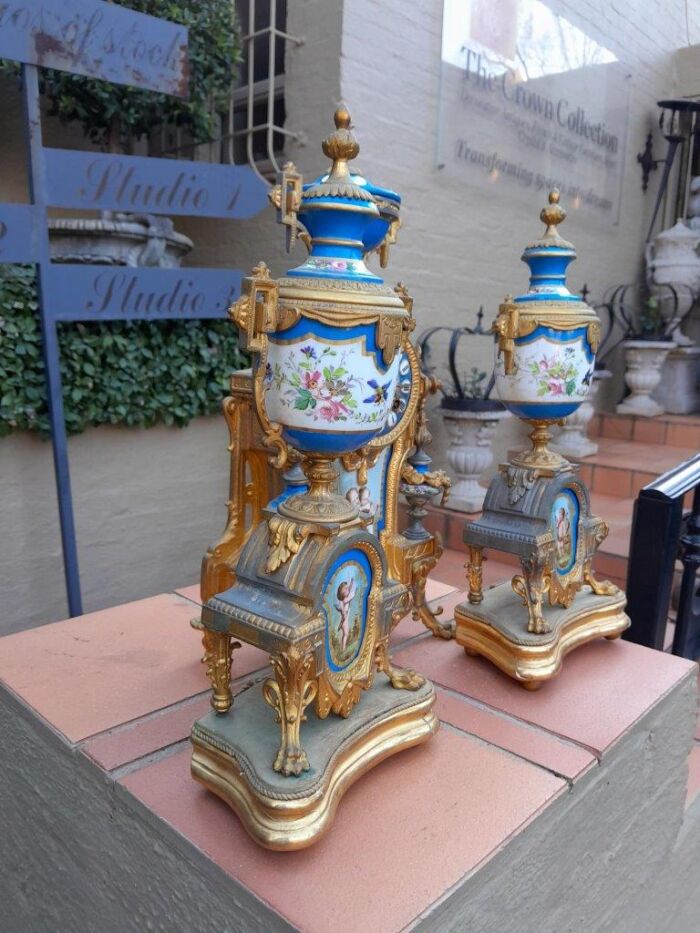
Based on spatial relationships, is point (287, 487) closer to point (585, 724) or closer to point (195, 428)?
point (585, 724)

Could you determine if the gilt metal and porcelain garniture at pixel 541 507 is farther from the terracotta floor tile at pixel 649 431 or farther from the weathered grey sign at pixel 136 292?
the terracotta floor tile at pixel 649 431

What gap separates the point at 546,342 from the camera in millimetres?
1104

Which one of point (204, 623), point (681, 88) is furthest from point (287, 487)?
point (681, 88)

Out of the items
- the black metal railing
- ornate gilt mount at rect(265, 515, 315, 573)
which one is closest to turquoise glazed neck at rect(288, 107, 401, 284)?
ornate gilt mount at rect(265, 515, 315, 573)

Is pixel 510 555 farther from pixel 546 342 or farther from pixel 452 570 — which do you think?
pixel 546 342

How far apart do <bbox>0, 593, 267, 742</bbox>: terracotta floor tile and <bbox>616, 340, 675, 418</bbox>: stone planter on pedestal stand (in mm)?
3064

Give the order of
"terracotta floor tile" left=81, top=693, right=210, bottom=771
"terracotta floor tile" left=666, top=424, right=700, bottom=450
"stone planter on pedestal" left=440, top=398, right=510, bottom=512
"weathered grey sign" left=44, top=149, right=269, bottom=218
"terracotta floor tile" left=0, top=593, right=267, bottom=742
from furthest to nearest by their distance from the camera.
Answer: "terracotta floor tile" left=666, top=424, right=700, bottom=450 < "stone planter on pedestal" left=440, top=398, right=510, bottom=512 < "weathered grey sign" left=44, top=149, right=269, bottom=218 < "terracotta floor tile" left=0, top=593, right=267, bottom=742 < "terracotta floor tile" left=81, top=693, right=210, bottom=771

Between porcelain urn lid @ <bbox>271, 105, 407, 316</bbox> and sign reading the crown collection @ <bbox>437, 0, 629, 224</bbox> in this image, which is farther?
sign reading the crown collection @ <bbox>437, 0, 629, 224</bbox>

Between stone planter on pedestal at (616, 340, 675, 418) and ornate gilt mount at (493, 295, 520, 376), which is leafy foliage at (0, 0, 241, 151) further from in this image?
stone planter on pedestal at (616, 340, 675, 418)

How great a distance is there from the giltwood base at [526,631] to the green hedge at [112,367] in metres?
1.40

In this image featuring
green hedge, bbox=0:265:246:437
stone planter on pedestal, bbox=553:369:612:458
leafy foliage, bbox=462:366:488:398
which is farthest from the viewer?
stone planter on pedestal, bbox=553:369:612:458

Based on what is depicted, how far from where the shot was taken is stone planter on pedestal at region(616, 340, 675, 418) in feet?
12.3

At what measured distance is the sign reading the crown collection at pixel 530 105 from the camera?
283 centimetres

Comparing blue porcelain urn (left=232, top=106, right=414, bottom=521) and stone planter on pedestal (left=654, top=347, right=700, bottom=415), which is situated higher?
blue porcelain urn (left=232, top=106, right=414, bottom=521)
